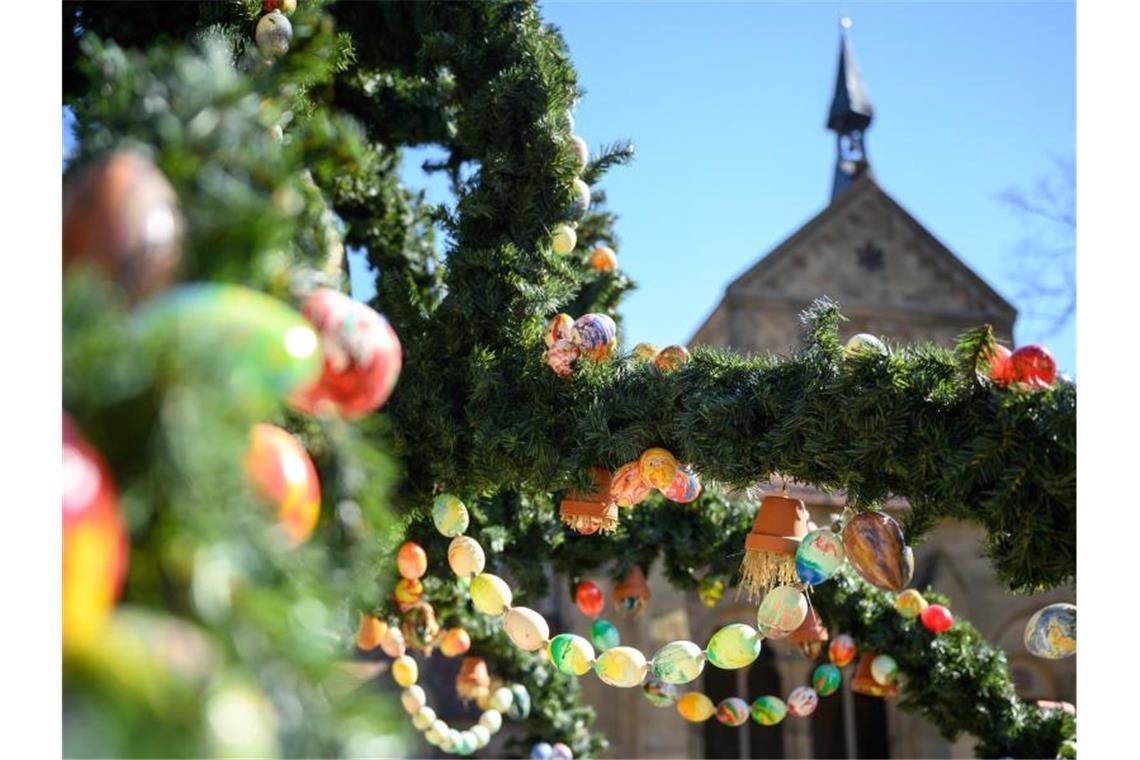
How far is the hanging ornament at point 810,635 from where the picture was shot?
451cm

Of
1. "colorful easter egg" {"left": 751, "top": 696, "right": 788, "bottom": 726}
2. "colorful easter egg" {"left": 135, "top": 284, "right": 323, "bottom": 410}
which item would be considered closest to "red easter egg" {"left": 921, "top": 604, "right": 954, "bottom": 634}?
"colorful easter egg" {"left": 751, "top": 696, "right": 788, "bottom": 726}

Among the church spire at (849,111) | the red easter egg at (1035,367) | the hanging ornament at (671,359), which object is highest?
the church spire at (849,111)

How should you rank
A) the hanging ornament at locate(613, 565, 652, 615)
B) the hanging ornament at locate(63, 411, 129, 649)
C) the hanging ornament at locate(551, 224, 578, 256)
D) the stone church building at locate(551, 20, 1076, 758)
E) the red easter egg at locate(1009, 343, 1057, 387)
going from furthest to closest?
the stone church building at locate(551, 20, 1076, 758) < the hanging ornament at locate(613, 565, 652, 615) < the hanging ornament at locate(551, 224, 578, 256) < the red easter egg at locate(1009, 343, 1057, 387) < the hanging ornament at locate(63, 411, 129, 649)

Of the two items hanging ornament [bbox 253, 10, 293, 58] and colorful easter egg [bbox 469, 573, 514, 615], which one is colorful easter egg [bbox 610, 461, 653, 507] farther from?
hanging ornament [bbox 253, 10, 293, 58]

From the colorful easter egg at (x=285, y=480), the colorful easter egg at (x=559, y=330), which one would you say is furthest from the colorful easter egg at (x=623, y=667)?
the colorful easter egg at (x=285, y=480)

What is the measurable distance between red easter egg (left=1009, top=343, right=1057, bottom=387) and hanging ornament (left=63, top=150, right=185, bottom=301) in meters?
2.28

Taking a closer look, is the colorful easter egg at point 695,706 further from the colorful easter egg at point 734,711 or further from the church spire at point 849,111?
the church spire at point 849,111

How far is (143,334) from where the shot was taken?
93 cm

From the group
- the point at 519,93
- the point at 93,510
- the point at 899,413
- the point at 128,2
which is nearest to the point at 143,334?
the point at 93,510

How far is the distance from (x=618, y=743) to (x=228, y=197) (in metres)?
9.05

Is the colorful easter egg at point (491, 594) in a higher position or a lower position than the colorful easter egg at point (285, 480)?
lower

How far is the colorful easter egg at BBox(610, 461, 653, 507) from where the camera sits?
3.35 m

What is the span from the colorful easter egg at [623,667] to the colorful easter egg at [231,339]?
2.59 m
